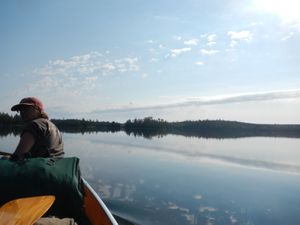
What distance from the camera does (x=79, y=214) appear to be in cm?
427

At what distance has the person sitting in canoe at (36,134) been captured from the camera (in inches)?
169

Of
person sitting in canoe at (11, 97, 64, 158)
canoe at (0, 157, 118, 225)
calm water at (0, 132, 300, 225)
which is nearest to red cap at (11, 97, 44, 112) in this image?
person sitting in canoe at (11, 97, 64, 158)

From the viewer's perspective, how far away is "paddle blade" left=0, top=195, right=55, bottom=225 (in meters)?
3.42

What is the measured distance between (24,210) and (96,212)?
2.04 m

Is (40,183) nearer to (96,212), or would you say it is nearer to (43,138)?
(43,138)

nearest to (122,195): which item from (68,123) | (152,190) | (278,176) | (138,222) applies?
(152,190)

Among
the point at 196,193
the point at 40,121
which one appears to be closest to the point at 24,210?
the point at 40,121

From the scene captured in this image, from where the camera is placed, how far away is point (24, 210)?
11.7 ft

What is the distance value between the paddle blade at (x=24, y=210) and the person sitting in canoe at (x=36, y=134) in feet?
2.16

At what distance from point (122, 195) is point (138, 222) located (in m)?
2.78

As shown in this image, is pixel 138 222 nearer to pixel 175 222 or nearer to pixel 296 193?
pixel 175 222

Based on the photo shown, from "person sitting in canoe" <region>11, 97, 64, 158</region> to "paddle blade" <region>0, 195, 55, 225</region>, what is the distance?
0.66 meters

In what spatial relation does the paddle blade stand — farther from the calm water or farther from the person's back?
the calm water

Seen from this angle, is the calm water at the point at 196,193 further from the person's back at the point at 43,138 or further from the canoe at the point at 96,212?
the person's back at the point at 43,138
